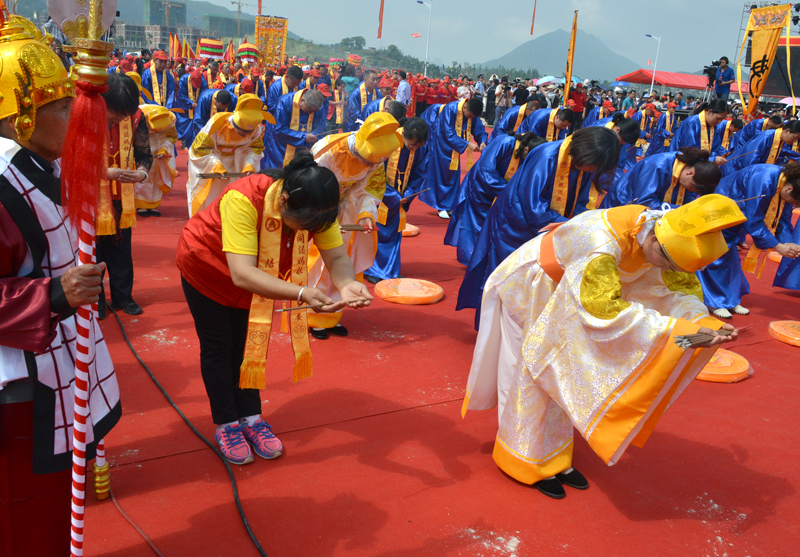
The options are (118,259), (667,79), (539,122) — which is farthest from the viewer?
(667,79)

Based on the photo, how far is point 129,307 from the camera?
4.01 meters

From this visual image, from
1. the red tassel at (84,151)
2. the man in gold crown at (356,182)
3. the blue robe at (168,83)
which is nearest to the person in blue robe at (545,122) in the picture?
the man in gold crown at (356,182)

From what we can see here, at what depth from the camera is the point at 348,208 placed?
4082mm

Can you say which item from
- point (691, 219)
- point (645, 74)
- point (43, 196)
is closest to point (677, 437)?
point (691, 219)

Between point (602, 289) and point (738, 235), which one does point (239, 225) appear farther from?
point (738, 235)

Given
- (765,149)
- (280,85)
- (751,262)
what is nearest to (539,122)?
(765,149)

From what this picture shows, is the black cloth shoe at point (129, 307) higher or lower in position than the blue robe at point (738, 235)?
lower

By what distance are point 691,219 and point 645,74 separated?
33.5 metres

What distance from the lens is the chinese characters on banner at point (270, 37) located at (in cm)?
2008

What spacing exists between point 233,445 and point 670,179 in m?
4.11

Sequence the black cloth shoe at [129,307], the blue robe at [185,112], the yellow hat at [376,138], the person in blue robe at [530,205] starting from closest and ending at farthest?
the person in blue robe at [530,205], the yellow hat at [376,138], the black cloth shoe at [129,307], the blue robe at [185,112]

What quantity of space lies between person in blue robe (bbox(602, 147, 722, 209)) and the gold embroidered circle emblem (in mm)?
4302

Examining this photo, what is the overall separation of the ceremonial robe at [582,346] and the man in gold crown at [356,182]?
4.75ft

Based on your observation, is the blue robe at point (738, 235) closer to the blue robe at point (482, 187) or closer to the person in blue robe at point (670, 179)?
the person in blue robe at point (670, 179)
